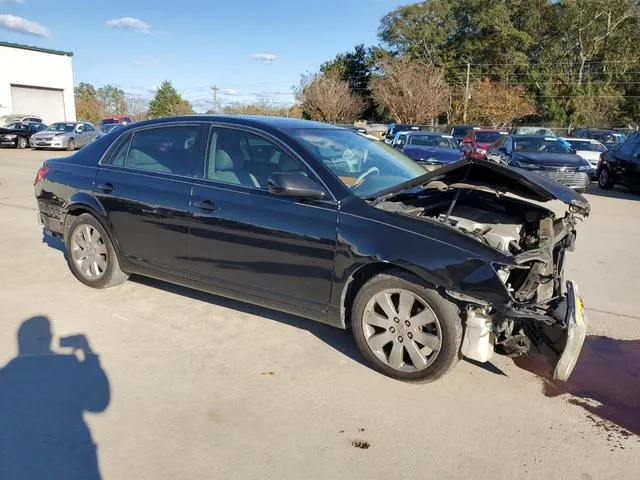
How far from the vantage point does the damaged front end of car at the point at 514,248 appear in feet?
11.2

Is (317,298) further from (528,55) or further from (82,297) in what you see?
(528,55)

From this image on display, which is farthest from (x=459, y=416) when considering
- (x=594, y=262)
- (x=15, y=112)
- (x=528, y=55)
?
(x=528, y=55)

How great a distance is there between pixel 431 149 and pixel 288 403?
46.1 feet

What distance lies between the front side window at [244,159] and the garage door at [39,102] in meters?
42.0

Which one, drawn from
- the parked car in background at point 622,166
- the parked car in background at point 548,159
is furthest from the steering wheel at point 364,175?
the parked car in background at point 622,166

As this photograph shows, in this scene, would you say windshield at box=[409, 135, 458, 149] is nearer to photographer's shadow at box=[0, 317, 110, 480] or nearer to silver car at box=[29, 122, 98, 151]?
photographer's shadow at box=[0, 317, 110, 480]

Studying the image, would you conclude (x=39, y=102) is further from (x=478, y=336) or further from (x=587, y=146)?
(x=478, y=336)

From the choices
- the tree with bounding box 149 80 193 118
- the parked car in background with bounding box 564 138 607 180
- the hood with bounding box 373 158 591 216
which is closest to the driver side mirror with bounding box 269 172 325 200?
the hood with bounding box 373 158 591 216

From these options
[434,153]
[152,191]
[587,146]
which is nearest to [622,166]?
Answer: [434,153]

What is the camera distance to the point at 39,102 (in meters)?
42.2

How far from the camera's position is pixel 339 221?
3811 mm

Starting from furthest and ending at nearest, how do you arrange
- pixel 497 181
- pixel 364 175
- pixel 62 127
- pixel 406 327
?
pixel 62 127 → pixel 364 175 → pixel 497 181 → pixel 406 327

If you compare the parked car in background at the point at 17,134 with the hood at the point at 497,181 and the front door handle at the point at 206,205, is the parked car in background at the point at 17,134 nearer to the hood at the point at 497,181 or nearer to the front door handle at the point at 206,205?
the front door handle at the point at 206,205

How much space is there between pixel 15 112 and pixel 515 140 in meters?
36.8
